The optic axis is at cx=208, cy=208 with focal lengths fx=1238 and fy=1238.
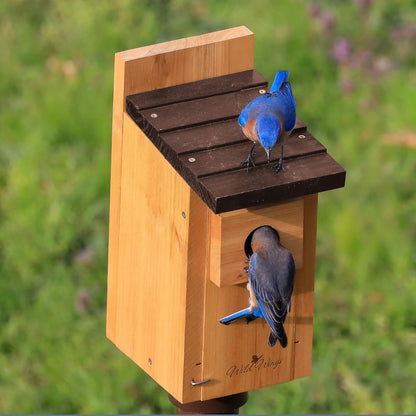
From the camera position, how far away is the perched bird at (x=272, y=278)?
4574 mm

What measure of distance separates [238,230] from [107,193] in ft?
11.4

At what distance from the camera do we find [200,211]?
4703 mm

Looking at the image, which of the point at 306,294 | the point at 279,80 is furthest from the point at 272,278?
the point at 279,80

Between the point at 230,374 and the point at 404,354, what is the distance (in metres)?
2.38

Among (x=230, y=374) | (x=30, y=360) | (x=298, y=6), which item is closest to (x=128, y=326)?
(x=230, y=374)

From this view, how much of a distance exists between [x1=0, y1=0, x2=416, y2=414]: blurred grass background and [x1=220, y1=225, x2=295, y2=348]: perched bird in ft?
7.64

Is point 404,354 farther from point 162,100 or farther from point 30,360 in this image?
point 162,100

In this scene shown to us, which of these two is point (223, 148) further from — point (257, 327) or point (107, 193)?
point (107, 193)

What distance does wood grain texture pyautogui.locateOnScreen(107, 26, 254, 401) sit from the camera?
4785mm

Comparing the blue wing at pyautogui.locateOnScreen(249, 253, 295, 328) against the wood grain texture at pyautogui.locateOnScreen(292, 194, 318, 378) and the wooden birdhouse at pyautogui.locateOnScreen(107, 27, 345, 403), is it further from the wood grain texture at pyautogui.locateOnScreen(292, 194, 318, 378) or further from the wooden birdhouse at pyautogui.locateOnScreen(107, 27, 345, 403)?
the wood grain texture at pyautogui.locateOnScreen(292, 194, 318, 378)

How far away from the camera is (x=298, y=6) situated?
927 centimetres

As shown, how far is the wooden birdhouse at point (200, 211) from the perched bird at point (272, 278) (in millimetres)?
110

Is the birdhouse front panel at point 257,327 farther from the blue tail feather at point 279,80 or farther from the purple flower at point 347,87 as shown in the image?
the purple flower at point 347,87

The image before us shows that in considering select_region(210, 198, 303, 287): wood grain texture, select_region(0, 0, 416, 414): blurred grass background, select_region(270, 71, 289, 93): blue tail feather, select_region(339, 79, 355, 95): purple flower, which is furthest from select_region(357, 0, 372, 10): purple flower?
select_region(210, 198, 303, 287): wood grain texture
